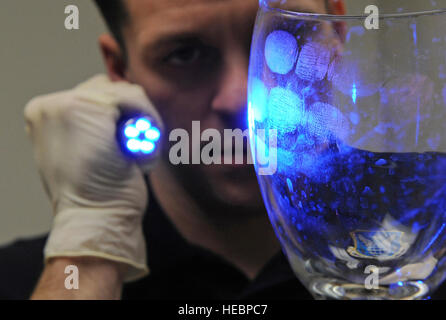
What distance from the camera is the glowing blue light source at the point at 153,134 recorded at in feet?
1.97

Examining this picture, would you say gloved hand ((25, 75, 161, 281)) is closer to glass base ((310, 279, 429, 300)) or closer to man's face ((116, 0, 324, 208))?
man's face ((116, 0, 324, 208))

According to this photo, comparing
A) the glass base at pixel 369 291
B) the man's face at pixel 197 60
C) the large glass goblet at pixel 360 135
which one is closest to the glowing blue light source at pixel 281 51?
the large glass goblet at pixel 360 135

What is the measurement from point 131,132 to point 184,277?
16cm

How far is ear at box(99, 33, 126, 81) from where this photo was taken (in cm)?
70

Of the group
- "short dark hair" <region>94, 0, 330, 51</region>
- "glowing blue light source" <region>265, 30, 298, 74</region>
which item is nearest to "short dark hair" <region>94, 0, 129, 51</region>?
"short dark hair" <region>94, 0, 330, 51</region>

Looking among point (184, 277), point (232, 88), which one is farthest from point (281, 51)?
point (184, 277)

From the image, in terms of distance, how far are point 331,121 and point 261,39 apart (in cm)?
6

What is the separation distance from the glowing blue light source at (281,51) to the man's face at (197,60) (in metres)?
0.26

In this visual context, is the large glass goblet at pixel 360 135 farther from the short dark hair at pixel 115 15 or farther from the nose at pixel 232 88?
the short dark hair at pixel 115 15

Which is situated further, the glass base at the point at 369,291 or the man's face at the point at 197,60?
the man's face at the point at 197,60

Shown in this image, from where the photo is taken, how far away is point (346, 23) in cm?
30
